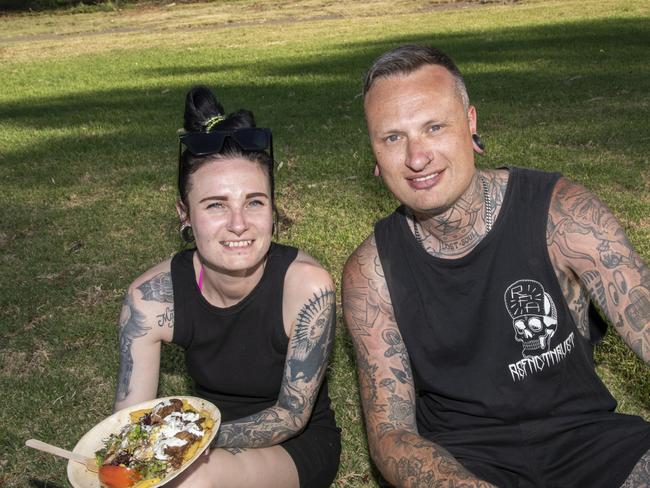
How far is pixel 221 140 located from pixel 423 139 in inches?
29.2

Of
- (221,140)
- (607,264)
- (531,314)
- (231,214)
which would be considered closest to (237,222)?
(231,214)

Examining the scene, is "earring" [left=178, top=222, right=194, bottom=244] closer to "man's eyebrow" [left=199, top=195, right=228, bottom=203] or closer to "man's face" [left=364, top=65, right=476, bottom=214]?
"man's eyebrow" [left=199, top=195, right=228, bottom=203]

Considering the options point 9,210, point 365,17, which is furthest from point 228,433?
point 365,17

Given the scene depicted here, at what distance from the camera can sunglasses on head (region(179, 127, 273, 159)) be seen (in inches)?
124

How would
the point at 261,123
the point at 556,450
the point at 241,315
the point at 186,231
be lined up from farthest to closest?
the point at 261,123 → the point at 186,231 → the point at 241,315 → the point at 556,450

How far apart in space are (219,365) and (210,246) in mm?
490

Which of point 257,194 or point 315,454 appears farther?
point 315,454

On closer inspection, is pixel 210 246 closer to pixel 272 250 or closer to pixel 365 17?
pixel 272 250

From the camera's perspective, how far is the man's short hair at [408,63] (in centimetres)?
300

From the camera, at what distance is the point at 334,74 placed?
43.7 feet

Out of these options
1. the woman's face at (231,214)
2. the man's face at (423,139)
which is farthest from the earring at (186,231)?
the man's face at (423,139)

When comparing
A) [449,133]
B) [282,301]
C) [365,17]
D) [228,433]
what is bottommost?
[228,433]

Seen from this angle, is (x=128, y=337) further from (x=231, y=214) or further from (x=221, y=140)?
(x=221, y=140)

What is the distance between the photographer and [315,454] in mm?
3344
